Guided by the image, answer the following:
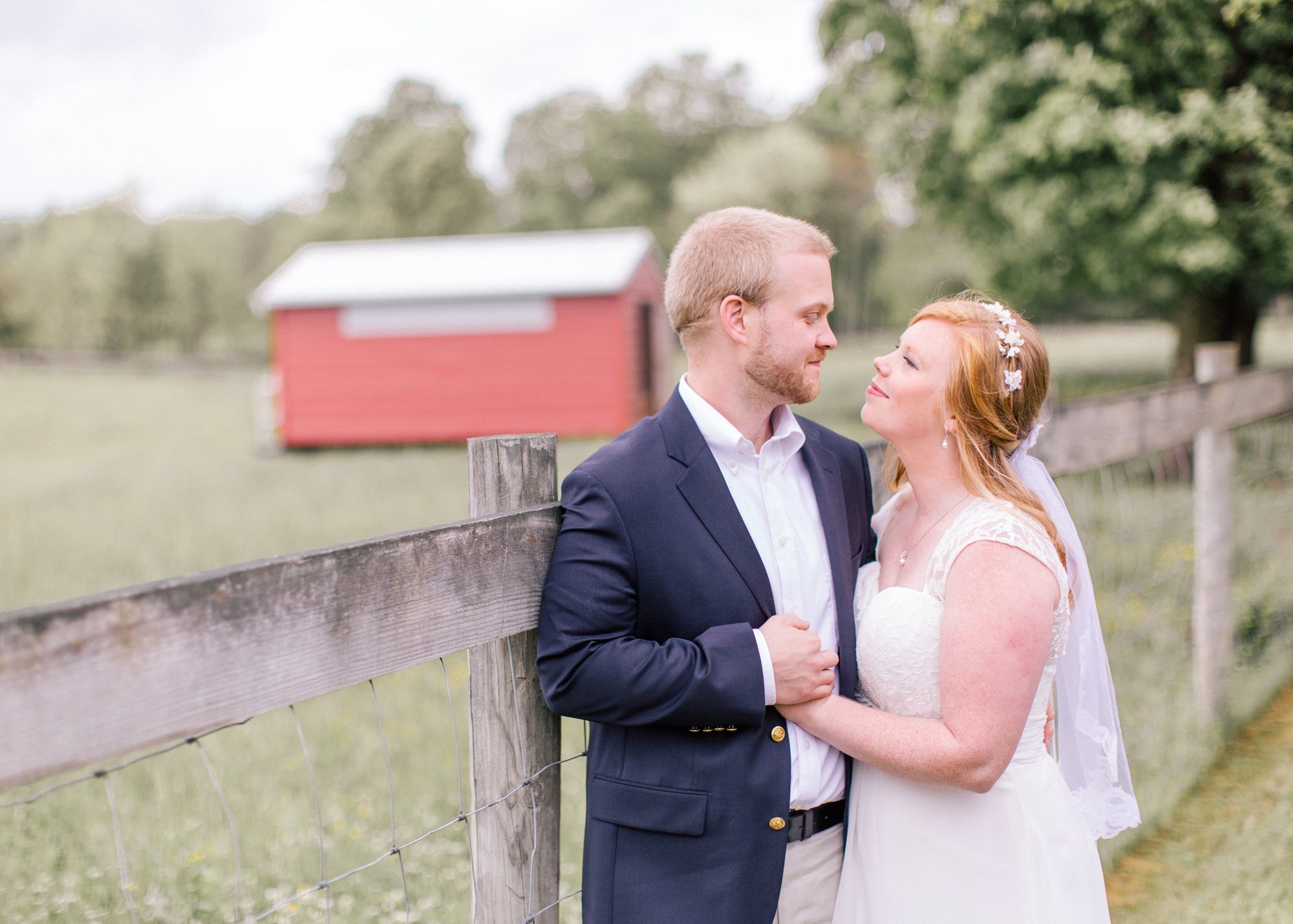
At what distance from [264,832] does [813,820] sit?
2.76 metres

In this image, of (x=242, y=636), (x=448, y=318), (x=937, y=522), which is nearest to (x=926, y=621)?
(x=937, y=522)

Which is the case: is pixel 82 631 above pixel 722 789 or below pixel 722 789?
above

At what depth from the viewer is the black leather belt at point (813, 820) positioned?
6.64 ft

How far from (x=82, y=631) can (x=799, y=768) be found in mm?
1324

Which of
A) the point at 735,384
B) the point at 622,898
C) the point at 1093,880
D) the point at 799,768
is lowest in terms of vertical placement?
the point at 1093,880

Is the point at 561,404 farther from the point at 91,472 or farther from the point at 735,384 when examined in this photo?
the point at 735,384

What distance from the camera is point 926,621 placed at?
2.01 m

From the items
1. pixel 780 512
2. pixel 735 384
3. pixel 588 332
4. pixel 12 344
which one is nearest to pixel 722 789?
pixel 780 512

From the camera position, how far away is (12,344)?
54.8m

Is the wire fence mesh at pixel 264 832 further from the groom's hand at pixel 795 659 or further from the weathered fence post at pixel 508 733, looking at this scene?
the groom's hand at pixel 795 659

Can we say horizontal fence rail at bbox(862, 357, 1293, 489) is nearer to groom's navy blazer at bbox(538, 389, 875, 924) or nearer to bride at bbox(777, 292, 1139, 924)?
bride at bbox(777, 292, 1139, 924)

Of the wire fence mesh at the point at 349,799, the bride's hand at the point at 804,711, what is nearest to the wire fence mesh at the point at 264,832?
the wire fence mesh at the point at 349,799

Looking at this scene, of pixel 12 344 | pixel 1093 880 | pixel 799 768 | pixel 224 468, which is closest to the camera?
pixel 799 768

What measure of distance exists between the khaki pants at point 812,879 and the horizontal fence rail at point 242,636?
2.61 feet
